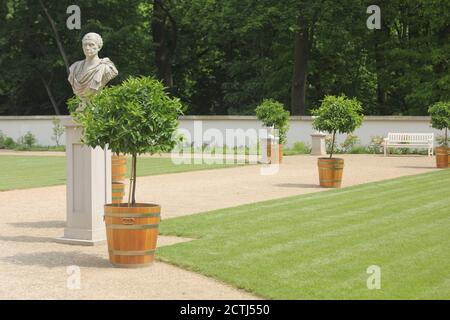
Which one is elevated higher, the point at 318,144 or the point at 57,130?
the point at 57,130

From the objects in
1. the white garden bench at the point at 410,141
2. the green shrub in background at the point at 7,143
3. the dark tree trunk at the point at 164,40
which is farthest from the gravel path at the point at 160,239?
the dark tree trunk at the point at 164,40

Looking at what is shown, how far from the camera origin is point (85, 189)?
12.3 meters

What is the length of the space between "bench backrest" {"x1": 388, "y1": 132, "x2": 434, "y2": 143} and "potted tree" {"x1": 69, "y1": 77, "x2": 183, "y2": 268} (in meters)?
27.1

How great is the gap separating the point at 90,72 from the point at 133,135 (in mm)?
2761

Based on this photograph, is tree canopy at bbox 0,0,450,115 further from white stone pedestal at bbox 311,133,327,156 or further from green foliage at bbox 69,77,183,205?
green foliage at bbox 69,77,183,205

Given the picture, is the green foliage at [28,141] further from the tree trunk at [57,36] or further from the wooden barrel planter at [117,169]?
the wooden barrel planter at [117,169]

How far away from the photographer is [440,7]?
43.1 meters

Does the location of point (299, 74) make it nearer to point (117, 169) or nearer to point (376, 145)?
point (376, 145)

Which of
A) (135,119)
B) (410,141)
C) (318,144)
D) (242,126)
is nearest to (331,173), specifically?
(135,119)

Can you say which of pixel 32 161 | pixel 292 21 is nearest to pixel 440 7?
pixel 292 21

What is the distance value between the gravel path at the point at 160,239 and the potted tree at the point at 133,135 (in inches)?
11.7

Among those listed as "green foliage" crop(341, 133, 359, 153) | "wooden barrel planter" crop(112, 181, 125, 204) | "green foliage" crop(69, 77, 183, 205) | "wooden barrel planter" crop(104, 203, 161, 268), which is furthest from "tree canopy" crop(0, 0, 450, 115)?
"wooden barrel planter" crop(104, 203, 161, 268)

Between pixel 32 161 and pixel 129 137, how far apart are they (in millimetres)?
23333

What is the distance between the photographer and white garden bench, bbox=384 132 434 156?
35.4 m
